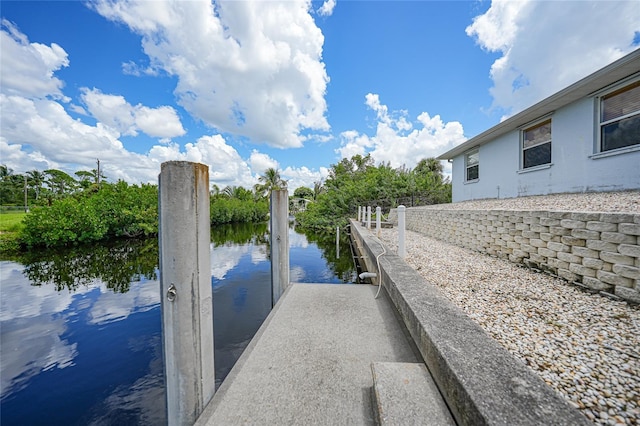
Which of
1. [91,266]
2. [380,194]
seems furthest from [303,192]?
[91,266]

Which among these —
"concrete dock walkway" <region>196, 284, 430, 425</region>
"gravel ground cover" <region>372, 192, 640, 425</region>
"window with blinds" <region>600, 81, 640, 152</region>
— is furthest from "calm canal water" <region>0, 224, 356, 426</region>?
"window with blinds" <region>600, 81, 640, 152</region>

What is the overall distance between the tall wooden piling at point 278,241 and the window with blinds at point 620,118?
22.8 feet

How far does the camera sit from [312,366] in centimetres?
187

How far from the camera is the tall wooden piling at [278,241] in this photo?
360 cm

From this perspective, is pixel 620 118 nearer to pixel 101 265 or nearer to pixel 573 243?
pixel 573 243

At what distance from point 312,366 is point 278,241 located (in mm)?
1981

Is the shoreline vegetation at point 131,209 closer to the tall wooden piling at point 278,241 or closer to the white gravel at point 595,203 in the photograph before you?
the tall wooden piling at point 278,241

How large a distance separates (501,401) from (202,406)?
1.64 metres

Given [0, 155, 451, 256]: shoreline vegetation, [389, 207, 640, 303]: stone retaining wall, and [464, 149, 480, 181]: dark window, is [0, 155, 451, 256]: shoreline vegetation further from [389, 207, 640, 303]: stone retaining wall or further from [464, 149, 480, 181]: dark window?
[389, 207, 640, 303]: stone retaining wall

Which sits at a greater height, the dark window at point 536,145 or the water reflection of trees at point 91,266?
the dark window at point 536,145

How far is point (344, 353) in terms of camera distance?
80.2 inches

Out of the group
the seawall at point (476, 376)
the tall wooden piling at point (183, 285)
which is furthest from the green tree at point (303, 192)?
the tall wooden piling at point (183, 285)

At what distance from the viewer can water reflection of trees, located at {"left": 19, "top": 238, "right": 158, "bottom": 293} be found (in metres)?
7.61

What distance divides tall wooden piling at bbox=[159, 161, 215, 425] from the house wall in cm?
774
